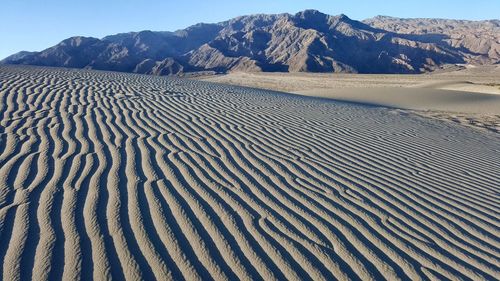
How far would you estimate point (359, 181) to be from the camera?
4.93 meters

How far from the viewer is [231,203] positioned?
12.9ft

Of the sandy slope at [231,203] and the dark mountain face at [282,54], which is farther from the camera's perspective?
the dark mountain face at [282,54]

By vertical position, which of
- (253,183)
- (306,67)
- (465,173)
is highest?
(253,183)

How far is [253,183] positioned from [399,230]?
4.86ft

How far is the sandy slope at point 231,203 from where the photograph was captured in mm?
2955

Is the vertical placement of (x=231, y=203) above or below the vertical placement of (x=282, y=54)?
above

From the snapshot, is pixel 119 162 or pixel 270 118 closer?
pixel 119 162

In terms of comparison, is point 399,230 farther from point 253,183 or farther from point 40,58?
point 40,58

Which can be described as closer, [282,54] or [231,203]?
[231,203]

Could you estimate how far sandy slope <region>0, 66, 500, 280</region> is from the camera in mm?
2955

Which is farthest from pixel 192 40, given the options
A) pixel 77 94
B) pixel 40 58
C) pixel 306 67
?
pixel 77 94

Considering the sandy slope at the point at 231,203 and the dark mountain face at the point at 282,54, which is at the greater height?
the sandy slope at the point at 231,203

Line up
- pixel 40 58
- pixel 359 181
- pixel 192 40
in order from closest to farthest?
pixel 359 181 → pixel 40 58 → pixel 192 40

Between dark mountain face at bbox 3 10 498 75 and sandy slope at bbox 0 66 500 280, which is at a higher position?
sandy slope at bbox 0 66 500 280
